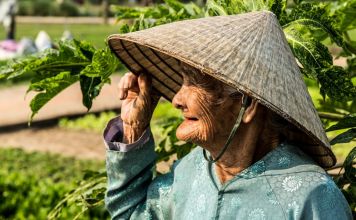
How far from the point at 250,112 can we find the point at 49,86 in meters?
0.80

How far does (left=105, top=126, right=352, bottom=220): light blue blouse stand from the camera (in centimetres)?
172

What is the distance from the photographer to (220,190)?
1.88 m

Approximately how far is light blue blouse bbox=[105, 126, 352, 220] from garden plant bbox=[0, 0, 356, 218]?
0.81 feet

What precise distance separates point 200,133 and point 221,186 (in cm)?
16

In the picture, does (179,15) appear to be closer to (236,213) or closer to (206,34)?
(206,34)

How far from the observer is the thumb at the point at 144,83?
7.01 feet

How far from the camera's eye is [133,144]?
2.11 metres

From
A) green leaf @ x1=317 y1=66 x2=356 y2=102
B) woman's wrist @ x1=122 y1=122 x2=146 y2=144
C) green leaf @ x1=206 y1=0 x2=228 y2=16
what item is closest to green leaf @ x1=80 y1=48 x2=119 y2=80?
A: woman's wrist @ x1=122 y1=122 x2=146 y2=144

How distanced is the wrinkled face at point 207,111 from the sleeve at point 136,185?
29 cm

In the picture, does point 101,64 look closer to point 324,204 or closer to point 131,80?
point 131,80

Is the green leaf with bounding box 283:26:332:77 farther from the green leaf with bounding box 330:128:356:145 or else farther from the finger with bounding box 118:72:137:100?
the finger with bounding box 118:72:137:100

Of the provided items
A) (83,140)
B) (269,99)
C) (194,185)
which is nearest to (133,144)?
(194,185)

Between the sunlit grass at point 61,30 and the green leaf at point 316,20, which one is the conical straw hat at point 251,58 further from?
the sunlit grass at point 61,30

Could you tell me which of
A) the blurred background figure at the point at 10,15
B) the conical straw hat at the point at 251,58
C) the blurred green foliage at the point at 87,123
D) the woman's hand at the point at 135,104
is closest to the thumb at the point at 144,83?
the woman's hand at the point at 135,104
